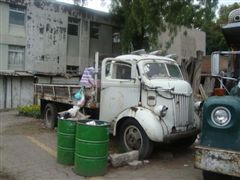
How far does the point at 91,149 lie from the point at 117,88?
8.80 ft

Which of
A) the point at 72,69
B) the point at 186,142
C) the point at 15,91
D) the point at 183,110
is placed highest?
the point at 72,69

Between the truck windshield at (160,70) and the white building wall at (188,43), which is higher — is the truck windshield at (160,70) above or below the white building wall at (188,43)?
below

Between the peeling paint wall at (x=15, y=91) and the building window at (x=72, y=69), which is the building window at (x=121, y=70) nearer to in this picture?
the peeling paint wall at (x=15, y=91)

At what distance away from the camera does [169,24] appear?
75.2ft

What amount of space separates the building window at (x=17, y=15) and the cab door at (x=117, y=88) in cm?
1581

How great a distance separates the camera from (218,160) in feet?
18.1

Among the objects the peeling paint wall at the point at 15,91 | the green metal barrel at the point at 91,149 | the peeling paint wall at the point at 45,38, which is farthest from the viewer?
the peeling paint wall at the point at 45,38

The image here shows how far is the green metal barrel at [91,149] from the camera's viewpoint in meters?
7.35

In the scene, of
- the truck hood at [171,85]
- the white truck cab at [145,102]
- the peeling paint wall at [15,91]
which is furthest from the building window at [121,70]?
the peeling paint wall at [15,91]

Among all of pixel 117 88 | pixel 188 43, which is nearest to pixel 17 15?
pixel 117 88

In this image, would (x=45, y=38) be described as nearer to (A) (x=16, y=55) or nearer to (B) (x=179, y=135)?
(A) (x=16, y=55)

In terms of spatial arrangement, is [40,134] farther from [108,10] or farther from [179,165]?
[108,10]

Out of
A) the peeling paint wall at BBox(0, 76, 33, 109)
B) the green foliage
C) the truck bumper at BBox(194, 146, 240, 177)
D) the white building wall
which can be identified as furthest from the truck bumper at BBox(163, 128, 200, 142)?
the white building wall

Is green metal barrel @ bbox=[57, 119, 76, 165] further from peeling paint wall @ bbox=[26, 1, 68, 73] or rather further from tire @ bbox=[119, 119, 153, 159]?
peeling paint wall @ bbox=[26, 1, 68, 73]
